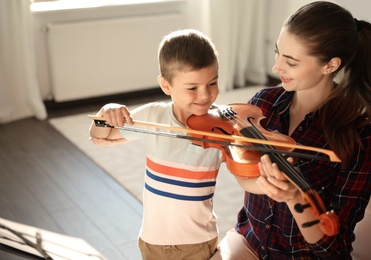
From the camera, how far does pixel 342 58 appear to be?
5.30 ft

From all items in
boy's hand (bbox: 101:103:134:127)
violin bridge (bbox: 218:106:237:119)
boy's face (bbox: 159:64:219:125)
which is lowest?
violin bridge (bbox: 218:106:237:119)

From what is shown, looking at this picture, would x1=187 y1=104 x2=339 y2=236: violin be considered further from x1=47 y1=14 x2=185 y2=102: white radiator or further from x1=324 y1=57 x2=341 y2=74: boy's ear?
x1=47 y1=14 x2=185 y2=102: white radiator

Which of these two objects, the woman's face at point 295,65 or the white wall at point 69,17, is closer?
the woman's face at point 295,65

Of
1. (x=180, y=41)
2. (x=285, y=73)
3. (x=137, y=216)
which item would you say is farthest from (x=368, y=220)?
(x=137, y=216)

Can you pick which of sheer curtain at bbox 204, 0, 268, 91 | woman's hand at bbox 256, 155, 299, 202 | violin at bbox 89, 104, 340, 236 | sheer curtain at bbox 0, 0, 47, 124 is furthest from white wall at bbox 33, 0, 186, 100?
woman's hand at bbox 256, 155, 299, 202

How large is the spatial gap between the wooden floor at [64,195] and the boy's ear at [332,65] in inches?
50.9

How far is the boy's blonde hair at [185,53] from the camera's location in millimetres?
1524

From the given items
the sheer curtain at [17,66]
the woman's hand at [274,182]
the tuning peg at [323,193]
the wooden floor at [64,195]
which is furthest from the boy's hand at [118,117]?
the sheer curtain at [17,66]

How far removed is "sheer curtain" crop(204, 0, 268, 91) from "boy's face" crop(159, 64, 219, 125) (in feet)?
10.6

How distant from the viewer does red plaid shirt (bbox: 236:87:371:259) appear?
1551 millimetres

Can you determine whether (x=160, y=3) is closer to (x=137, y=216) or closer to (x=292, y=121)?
(x=137, y=216)

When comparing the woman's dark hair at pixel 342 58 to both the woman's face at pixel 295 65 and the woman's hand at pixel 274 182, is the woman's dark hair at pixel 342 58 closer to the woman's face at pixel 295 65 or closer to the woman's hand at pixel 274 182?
the woman's face at pixel 295 65

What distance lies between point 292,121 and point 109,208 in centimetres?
144

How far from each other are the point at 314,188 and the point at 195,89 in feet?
1.39
